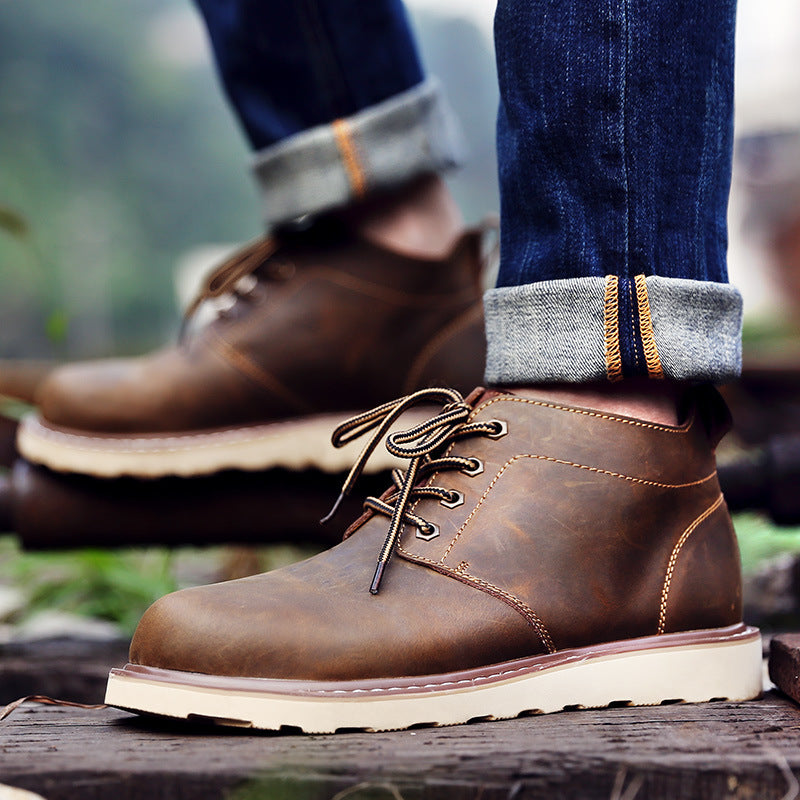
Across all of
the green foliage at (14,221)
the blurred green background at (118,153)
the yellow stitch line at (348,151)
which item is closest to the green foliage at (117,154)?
the blurred green background at (118,153)

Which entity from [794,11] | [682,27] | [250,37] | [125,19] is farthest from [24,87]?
[682,27]

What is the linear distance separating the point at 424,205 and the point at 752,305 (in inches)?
170

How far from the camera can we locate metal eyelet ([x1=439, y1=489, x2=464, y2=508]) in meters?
0.81

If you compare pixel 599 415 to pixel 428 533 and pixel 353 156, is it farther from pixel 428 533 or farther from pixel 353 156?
pixel 353 156

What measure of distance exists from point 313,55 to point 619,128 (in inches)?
25.1

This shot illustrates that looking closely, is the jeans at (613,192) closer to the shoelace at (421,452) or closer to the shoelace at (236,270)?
the shoelace at (421,452)

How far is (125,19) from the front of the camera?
12203 millimetres

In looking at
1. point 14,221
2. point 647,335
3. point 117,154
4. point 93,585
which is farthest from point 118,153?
point 647,335

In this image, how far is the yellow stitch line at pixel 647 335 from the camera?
2.63 feet

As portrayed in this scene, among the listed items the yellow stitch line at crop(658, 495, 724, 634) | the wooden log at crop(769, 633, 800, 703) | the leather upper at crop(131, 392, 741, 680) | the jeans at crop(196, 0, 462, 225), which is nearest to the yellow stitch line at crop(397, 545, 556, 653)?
the leather upper at crop(131, 392, 741, 680)

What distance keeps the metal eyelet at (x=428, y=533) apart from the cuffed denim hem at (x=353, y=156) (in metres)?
0.63

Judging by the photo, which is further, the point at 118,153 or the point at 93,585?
the point at 118,153

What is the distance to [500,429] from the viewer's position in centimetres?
84

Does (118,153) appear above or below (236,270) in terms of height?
below
